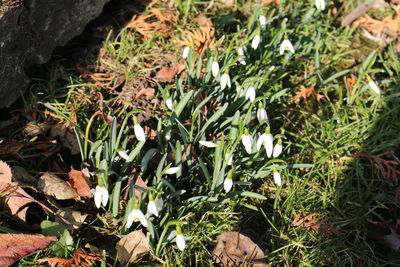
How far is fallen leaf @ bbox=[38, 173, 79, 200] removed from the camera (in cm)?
205

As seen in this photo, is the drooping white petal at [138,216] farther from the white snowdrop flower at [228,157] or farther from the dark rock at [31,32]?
the dark rock at [31,32]

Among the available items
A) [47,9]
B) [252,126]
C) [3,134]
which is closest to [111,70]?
[47,9]

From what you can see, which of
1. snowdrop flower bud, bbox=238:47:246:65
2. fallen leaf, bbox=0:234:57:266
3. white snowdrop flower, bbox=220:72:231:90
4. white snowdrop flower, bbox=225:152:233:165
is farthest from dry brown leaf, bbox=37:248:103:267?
snowdrop flower bud, bbox=238:47:246:65

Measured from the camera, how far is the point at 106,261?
1977mm

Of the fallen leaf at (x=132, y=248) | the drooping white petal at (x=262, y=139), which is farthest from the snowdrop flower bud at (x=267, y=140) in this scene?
the fallen leaf at (x=132, y=248)

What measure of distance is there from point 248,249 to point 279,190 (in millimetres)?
361

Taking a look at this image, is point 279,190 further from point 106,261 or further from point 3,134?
point 3,134

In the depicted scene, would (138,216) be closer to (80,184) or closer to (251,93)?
(80,184)

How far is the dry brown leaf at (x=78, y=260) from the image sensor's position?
1857 millimetres

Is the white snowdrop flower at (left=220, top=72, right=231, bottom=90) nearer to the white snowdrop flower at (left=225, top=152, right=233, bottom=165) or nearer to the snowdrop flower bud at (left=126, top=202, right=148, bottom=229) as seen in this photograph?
the white snowdrop flower at (left=225, top=152, right=233, bottom=165)

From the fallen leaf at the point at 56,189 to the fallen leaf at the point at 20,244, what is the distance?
25cm

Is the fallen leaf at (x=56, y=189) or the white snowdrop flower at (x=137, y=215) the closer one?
the white snowdrop flower at (x=137, y=215)

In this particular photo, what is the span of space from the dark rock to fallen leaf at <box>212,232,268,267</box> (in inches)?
54.3

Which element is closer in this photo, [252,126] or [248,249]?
[248,249]
